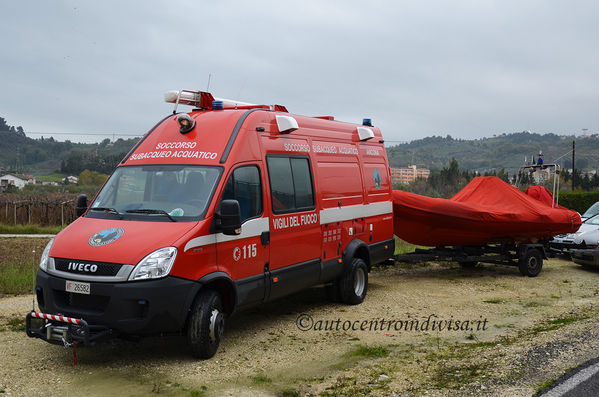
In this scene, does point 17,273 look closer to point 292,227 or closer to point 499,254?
point 292,227

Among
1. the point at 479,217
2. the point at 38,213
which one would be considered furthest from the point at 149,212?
the point at 38,213

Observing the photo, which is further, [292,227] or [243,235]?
[292,227]

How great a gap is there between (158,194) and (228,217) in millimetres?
1022

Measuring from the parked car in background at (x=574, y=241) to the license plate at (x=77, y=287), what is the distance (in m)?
11.4

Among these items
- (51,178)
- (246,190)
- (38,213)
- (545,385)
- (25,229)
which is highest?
(246,190)

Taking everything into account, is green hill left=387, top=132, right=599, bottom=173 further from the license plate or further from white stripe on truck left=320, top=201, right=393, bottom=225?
the license plate

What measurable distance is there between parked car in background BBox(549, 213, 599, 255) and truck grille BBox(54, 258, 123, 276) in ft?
37.1

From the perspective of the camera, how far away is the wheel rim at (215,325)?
21.1 ft

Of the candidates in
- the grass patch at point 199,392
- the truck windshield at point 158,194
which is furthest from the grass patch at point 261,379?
the truck windshield at point 158,194

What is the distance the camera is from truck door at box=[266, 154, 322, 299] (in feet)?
25.3

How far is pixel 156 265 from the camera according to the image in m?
5.91

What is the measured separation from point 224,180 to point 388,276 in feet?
23.3

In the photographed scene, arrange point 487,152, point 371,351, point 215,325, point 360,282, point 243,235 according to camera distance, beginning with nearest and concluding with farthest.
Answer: point 215,325, point 243,235, point 371,351, point 360,282, point 487,152

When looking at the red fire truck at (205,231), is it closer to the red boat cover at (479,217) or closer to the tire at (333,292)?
the tire at (333,292)
